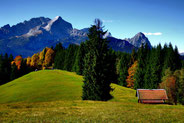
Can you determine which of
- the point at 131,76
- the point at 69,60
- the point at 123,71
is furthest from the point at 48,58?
the point at 131,76

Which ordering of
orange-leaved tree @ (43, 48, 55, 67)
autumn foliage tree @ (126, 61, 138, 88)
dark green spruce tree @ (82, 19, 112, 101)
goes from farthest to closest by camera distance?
orange-leaved tree @ (43, 48, 55, 67), autumn foliage tree @ (126, 61, 138, 88), dark green spruce tree @ (82, 19, 112, 101)

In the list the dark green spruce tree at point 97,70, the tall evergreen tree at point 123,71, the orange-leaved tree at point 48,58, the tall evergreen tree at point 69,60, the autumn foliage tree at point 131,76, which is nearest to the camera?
the dark green spruce tree at point 97,70

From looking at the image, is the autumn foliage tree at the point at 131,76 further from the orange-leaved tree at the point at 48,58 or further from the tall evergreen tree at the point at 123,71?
the orange-leaved tree at the point at 48,58

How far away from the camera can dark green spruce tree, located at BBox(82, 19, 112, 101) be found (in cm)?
3484

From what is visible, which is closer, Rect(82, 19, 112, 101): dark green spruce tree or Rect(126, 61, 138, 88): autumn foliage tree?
Rect(82, 19, 112, 101): dark green spruce tree

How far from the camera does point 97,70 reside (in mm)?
35312

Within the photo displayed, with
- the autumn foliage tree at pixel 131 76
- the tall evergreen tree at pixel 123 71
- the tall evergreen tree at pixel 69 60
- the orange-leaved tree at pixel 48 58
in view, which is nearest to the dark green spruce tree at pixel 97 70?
the autumn foliage tree at pixel 131 76

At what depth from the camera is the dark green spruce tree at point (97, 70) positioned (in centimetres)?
3484

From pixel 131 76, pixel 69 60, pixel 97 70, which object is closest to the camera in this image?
pixel 97 70

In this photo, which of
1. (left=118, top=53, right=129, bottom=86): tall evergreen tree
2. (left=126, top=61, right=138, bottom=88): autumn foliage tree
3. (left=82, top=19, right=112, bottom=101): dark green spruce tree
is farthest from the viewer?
(left=118, top=53, right=129, bottom=86): tall evergreen tree

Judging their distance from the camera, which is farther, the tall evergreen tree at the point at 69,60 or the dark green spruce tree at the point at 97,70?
the tall evergreen tree at the point at 69,60

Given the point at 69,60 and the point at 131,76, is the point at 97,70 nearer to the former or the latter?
the point at 131,76

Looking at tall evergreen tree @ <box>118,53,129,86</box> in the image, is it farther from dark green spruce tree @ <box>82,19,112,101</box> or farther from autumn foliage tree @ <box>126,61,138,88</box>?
dark green spruce tree @ <box>82,19,112,101</box>

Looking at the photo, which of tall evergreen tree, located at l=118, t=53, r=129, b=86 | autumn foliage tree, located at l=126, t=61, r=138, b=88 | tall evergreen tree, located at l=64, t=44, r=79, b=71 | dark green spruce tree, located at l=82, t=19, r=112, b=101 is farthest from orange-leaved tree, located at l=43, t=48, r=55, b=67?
dark green spruce tree, located at l=82, t=19, r=112, b=101
